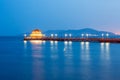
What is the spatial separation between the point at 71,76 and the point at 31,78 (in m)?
2.25

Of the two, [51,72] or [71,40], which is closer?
[51,72]

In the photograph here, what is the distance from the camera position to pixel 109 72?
19.1 m

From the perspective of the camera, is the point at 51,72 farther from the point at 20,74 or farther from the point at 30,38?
the point at 30,38

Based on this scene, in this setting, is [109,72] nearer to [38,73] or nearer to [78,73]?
[78,73]

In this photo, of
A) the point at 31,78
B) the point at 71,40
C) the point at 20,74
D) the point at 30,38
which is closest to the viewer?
the point at 31,78

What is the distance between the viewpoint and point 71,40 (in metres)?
75.4

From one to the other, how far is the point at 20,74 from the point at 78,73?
11.2ft

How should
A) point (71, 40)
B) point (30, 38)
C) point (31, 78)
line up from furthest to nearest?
point (30, 38) < point (71, 40) < point (31, 78)

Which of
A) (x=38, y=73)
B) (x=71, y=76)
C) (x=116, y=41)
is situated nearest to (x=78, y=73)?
(x=71, y=76)

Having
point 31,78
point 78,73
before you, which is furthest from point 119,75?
point 31,78

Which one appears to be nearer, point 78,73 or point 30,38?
point 78,73

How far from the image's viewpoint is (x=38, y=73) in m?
18.8

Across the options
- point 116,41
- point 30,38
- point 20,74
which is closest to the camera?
point 20,74

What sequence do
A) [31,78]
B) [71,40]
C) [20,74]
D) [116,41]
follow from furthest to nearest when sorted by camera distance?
[71,40] < [116,41] < [20,74] < [31,78]
